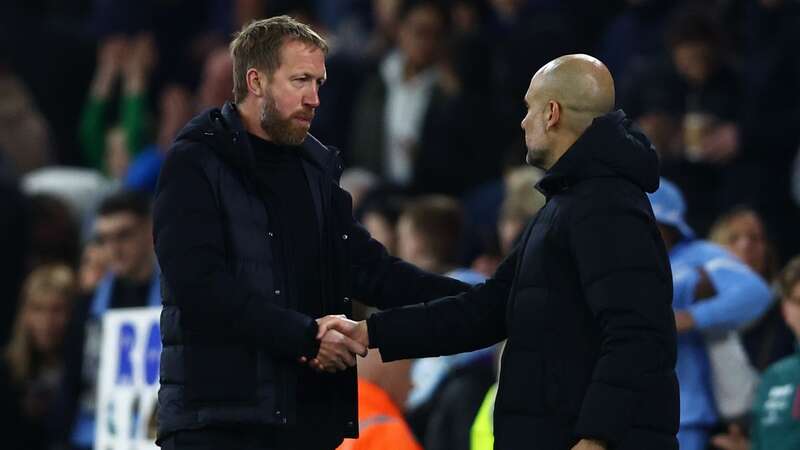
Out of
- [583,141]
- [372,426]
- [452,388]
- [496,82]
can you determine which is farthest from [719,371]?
[496,82]

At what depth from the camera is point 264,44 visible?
20.7ft

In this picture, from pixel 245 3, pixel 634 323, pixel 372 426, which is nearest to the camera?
pixel 634 323

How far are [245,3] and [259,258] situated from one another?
777 centimetres

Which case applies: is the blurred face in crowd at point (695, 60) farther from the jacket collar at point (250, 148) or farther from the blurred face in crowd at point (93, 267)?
the jacket collar at point (250, 148)

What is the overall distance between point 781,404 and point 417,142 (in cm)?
456

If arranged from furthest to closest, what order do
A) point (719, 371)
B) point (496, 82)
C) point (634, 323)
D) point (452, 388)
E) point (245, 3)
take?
point (245, 3) < point (496, 82) < point (452, 388) < point (719, 371) < point (634, 323)

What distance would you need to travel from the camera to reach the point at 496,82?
12.2 m

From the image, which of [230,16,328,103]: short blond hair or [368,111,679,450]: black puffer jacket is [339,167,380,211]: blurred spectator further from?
[368,111,679,450]: black puffer jacket

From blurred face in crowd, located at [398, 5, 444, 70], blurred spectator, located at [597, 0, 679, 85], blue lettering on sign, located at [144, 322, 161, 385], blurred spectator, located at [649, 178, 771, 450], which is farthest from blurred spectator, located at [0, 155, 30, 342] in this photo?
blurred spectator, located at [649, 178, 771, 450]

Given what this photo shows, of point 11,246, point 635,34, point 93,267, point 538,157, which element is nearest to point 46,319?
point 93,267

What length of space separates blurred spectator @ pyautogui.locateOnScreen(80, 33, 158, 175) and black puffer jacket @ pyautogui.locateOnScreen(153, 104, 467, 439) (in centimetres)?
763

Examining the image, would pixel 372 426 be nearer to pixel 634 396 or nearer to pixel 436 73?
pixel 634 396

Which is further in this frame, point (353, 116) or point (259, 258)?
point (353, 116)

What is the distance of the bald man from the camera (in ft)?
18.6
